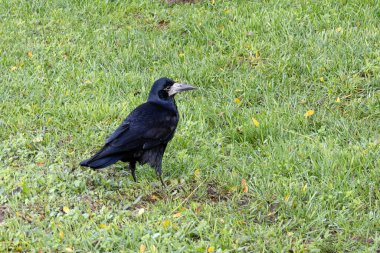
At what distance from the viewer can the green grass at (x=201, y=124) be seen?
4.45 meters

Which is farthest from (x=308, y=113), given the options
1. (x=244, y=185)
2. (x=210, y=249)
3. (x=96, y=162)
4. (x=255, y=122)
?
(x=210, y=249)

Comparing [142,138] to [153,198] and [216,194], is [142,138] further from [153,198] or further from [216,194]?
[216,194]

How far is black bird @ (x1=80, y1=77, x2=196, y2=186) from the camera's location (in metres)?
5.06

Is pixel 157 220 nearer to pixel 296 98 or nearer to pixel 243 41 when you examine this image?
pixel 296 98

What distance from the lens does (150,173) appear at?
18.1 ft

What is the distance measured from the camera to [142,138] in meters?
5.24

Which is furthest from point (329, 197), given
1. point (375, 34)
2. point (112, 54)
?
point (112, 54)

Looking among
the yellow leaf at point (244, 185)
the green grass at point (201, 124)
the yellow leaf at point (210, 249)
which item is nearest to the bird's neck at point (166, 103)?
the green grass at point (201, 124)

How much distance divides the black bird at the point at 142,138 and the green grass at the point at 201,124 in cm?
21

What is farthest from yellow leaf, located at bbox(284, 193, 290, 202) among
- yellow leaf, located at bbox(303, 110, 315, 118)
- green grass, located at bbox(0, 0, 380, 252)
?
yellow leaf, located at bbox(303, 110, 315, 118)

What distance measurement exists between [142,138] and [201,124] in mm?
1075

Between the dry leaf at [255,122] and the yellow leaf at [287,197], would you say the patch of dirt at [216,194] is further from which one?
the dry leaf at [255,122]

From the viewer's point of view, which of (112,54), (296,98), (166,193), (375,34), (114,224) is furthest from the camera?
(112,54)

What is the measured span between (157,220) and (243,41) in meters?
3.61
